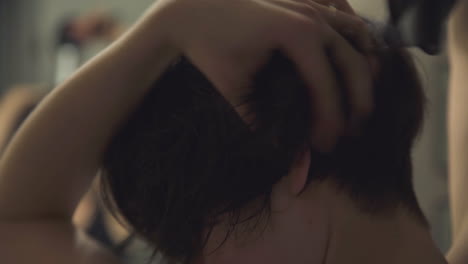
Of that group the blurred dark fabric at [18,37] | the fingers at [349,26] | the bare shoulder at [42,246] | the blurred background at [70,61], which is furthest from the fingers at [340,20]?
the blurred dark fabric at [18,37]

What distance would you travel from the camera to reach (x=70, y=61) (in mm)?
1787

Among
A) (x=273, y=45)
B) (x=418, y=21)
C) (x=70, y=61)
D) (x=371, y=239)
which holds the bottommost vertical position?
(x=70, y=61)

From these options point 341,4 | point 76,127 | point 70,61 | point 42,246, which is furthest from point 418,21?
point 70,61

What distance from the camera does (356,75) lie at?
0.42 meters

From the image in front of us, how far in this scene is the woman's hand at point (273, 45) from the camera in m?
0.41

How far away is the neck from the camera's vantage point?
0.53 m

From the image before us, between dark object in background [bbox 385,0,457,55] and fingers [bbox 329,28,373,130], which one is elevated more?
fingers [bbox 329,28,373,130]

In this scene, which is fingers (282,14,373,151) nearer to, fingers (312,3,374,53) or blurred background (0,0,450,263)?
Result: fingers (312,3,374,53)

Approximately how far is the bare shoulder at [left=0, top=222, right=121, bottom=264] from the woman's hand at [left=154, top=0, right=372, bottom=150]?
31 centimetres

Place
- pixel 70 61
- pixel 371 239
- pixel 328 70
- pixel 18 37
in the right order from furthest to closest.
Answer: pixel 18 37, pixel 70 61, pixel 371 239, pixel 328 70

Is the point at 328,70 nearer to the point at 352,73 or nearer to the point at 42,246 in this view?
the point at 352,73

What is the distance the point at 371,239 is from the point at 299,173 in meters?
0.10

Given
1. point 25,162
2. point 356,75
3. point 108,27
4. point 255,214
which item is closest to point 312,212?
point 255,214

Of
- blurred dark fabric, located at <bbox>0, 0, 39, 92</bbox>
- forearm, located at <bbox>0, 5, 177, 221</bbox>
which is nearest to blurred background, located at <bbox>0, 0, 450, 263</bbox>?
blurred dark fabric, located at <bbox>0, 0, 39, 92</bbox>
